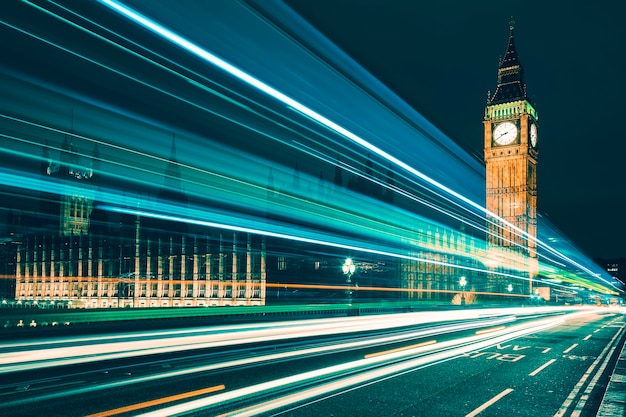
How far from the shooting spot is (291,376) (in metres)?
10.7

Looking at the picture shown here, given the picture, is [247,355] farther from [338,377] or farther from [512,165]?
[512,165]

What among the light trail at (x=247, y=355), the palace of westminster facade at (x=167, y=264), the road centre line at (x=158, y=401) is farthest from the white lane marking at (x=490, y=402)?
the palace of westminster facade at (x=167, y=264)

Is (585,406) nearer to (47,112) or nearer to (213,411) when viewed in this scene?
(213,411)

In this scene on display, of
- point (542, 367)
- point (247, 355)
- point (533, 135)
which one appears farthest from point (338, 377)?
point (533, 135)

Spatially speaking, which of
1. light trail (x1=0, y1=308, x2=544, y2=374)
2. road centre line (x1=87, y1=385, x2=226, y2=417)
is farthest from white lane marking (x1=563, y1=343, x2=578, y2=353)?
road centre line (x1=87, y1=385, x2=226, y2=417)

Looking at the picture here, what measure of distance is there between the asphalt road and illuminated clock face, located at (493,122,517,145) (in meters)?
104

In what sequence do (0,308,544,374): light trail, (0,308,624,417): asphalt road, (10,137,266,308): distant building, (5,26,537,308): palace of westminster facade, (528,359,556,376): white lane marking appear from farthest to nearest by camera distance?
(10,137,266,308): distant building → (5,26,537,308): palace of westminster facade → (528,359,556,376): white lane marking → (0,308,544,374): light trail → (0,308,624,417): asphalt road

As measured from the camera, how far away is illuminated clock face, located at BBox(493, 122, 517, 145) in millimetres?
114938

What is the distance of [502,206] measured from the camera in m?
114

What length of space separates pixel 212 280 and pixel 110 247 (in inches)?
690

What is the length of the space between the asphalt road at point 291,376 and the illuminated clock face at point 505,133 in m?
104

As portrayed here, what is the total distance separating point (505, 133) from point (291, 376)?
11542 centimetres

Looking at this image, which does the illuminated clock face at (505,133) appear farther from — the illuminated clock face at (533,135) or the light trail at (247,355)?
the light trail at (247,355)

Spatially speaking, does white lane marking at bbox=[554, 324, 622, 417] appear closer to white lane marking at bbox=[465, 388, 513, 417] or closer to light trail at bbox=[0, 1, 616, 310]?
white lane marking at bbox=[465, 388, 513, 417]
